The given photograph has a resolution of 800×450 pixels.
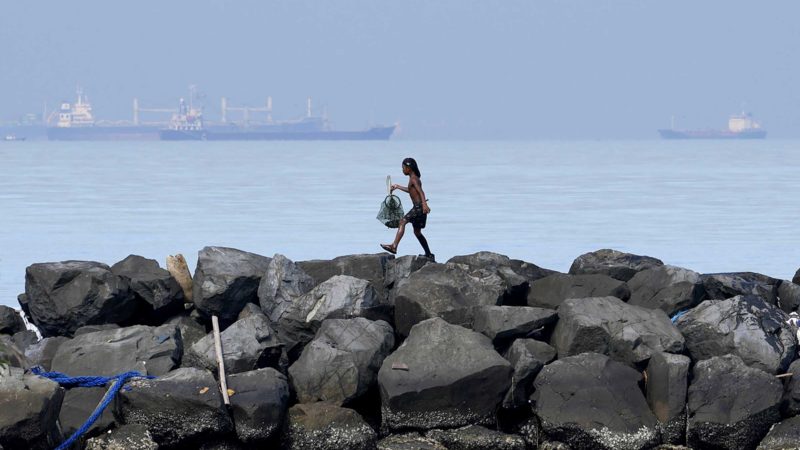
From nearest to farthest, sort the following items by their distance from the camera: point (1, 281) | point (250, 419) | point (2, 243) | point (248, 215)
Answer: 1. point (250, 419)
2. point (1, 281)
3. point (2, 243)
4. point (248, 215)

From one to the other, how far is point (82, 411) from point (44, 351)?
1606mm

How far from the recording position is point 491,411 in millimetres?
12047

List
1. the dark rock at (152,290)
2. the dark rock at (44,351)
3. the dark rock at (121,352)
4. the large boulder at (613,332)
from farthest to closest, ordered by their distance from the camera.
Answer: the dark rock at (152,290) → the dark rock at (44,351) → the large boulder at (613,332) → the dark rock at (121,352)

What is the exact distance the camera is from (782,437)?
11.8 metres

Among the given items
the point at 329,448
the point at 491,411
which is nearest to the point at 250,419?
the point at 329,448

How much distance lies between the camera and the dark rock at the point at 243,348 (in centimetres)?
1238

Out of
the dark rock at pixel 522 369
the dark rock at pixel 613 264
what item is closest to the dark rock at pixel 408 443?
the dark rock at pixel 522 369

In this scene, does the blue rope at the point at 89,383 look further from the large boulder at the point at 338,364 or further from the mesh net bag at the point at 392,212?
the mesh net bag at the point at 392,212

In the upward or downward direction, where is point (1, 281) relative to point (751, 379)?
downward

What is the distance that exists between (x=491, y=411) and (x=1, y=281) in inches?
605

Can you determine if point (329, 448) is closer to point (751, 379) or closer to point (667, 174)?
point (751, 379)

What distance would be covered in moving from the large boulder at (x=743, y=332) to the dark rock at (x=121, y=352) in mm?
5211

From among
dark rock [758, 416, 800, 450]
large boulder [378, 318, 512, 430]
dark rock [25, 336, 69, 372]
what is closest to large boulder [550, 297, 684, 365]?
large boulder [378, 318, 512, 430]

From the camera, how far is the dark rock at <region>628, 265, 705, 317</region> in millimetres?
13914
